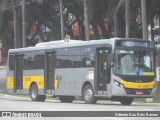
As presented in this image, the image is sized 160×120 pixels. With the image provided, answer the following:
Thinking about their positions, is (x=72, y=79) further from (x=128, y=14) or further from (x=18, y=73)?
(x=128, y=14)

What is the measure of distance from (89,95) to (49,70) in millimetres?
4410

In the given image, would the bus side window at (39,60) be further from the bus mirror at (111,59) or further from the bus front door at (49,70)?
the bus mirror at (111,59)

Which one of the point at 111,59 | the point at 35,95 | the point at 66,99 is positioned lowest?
the point at 66,99

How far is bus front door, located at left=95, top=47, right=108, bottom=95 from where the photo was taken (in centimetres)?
2603

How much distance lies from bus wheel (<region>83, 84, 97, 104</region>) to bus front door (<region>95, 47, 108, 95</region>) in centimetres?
55

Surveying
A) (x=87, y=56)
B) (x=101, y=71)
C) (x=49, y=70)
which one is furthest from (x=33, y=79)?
(x=101, y=71)

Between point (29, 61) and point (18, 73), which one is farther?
point (18, 73)

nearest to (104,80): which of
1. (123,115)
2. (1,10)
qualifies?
(123,115)

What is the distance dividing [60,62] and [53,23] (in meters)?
31.7

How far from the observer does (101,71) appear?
1035 inches

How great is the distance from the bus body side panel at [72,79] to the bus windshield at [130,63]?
75.9 inches

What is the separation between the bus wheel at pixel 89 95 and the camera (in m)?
26.6

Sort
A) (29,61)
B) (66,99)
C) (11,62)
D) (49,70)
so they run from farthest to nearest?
(11,62) < (29,61) < (66,99) < (49,70)

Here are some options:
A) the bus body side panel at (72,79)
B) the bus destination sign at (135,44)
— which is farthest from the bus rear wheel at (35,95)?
the bus destination sign at (135,44)
